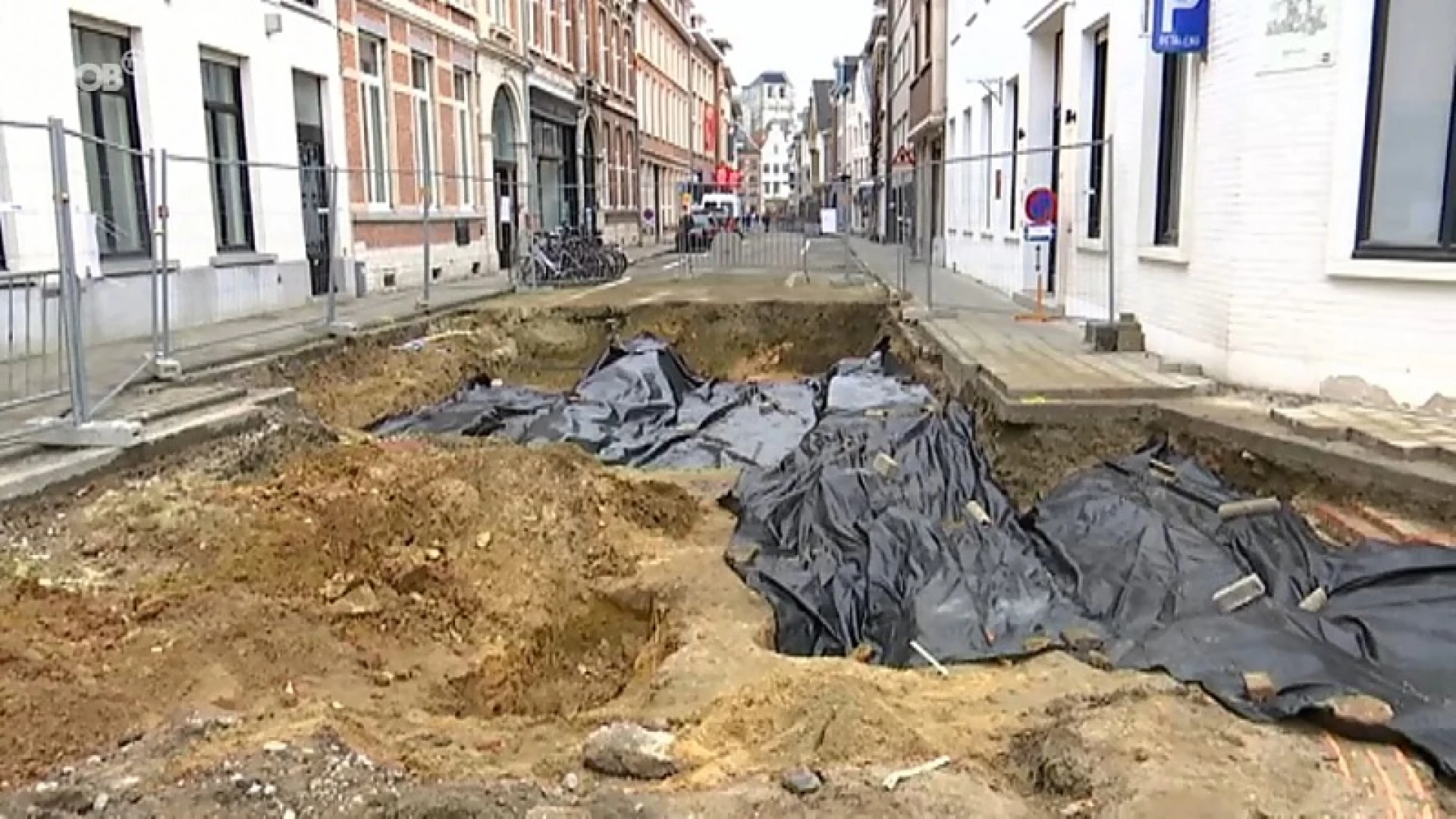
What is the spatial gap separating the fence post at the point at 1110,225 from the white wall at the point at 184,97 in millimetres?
9757

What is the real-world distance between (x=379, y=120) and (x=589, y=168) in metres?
17.3

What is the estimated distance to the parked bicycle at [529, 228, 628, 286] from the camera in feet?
64.6

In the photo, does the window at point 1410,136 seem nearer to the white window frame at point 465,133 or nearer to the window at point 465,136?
the white window frame at point 465,133

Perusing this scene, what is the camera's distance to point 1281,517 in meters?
5.68

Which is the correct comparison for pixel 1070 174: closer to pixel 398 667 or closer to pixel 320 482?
pixel 320 482

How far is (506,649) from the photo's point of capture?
17.9 feet

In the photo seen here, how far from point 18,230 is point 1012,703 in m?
9.88

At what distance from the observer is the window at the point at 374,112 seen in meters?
17.4

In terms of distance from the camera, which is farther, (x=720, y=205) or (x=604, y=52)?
(x=720, y=205)

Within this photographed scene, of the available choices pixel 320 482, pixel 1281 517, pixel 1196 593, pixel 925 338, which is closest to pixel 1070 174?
pixel 925 338

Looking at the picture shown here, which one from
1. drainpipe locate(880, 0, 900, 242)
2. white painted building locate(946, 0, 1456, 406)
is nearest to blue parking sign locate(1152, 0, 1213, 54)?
white painted building locate(946, 0, 1456, 406)

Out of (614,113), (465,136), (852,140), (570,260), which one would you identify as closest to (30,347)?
(570,260)

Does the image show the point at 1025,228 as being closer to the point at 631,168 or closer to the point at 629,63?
the point at 631,168

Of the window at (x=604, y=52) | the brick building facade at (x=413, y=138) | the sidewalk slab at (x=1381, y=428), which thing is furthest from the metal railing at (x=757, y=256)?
the sidewalk slab at (x=1381, y=428)
